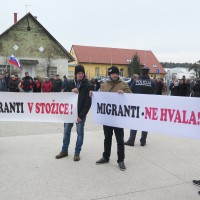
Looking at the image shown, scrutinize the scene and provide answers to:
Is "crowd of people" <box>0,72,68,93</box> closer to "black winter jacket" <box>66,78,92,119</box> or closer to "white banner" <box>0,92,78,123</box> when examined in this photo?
"white banner" <box>0,92,78,123</box>

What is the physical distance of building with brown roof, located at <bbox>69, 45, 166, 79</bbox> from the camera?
68.8 meters

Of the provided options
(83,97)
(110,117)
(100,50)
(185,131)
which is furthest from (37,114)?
(100,50)

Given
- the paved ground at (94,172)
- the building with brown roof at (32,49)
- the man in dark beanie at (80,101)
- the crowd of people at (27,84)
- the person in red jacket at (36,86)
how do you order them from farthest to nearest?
the building with brown roof at (32,49), the person in red jacket at (36,86), the crowd of people at (27,84), the man in dark beanie at (80,101), the paved ground at (94,172)

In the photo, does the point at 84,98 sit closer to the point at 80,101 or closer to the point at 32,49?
the point at 80,101

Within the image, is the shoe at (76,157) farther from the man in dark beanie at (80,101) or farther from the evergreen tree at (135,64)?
the evergreen tree at (135,64)

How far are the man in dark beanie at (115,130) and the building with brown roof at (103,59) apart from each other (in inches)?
2401

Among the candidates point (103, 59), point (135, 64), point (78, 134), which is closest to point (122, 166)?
point (78, 134)

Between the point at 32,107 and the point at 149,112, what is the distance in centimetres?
261

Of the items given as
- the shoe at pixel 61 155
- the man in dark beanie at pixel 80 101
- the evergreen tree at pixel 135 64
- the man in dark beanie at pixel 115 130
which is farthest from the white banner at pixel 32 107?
the evergreen tree at pixel 135 64

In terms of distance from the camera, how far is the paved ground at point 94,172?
14.6ft

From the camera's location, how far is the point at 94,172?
538 centimetres

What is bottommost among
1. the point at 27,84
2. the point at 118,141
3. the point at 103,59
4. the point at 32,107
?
the point at 118,141

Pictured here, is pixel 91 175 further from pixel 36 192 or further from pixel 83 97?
pixel 83 97

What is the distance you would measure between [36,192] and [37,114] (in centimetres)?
246
